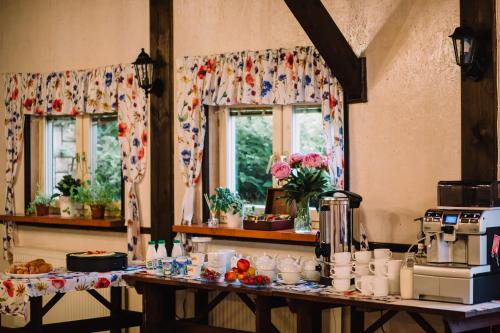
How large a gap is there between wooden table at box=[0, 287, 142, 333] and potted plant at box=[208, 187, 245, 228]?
1.08 metres

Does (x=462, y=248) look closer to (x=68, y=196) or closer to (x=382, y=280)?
(x=382, y=280)

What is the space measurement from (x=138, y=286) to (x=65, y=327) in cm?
77

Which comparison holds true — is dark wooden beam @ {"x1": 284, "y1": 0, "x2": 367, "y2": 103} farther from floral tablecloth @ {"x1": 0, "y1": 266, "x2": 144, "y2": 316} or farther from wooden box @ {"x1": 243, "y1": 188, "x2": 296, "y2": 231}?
floral tablecloth @ {"x1": 0, "y1": 266, "x2": 144, "y2": 316}

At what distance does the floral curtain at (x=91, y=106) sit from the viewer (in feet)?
23.4

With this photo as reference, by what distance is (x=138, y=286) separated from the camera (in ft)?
19.3

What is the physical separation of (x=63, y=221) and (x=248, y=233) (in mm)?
2069

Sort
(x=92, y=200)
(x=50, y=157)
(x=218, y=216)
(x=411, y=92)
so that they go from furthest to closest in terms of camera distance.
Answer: (x=50, y=157)
(x=92, y=200)
(x=218, y=216)
(x=411, y=92)

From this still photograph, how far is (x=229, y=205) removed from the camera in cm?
646

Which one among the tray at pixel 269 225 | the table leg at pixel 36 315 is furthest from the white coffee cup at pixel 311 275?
the table leg at pixel 36 315

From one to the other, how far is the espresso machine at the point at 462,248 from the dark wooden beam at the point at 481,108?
402 mm

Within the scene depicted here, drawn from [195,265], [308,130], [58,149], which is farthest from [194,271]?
[58,149]

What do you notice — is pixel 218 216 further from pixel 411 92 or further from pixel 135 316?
pixel 411 92

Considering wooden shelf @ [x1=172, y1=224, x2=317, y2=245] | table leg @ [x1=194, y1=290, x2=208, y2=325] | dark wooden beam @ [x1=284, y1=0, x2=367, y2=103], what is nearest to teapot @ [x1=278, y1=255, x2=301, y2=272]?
wooden shelf @ [x1=172, y1=224, x2=317, y2=245]

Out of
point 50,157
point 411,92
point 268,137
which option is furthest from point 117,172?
point 411,92
